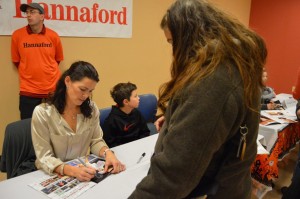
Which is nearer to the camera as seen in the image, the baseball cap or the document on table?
the document on table

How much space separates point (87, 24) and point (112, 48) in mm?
485

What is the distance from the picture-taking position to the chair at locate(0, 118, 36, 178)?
1.57m

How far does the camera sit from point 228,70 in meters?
0.65

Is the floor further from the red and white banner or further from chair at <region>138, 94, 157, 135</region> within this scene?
the red and white banner

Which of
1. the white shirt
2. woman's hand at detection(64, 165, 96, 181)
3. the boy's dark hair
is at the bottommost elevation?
woman's hand at detection(64, 165, 96, 181)

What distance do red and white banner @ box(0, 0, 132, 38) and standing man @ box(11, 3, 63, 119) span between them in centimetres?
12

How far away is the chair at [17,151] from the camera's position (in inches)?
61.7

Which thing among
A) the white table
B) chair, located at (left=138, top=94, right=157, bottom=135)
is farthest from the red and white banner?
the white table

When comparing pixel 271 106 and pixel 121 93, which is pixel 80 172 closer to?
pixel 121 93

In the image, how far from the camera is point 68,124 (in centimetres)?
156

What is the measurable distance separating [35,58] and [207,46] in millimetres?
2417

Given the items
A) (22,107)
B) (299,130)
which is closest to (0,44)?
(22,107)

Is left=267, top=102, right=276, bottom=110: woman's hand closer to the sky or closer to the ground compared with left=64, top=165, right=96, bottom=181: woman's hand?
closer to the ground

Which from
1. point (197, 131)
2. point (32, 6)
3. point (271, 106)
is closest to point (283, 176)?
point (271, 106)
